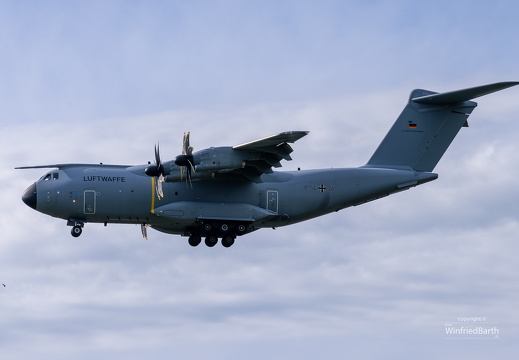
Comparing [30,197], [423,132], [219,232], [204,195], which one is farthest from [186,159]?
[423,132]

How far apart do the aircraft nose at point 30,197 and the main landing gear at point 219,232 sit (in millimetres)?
5333

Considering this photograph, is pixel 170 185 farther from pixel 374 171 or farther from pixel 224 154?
pixel 374 171

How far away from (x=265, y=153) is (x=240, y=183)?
2259mm

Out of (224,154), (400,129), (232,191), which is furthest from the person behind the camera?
(400,129)

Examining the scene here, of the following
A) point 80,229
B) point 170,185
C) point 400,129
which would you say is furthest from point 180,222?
point 400,129

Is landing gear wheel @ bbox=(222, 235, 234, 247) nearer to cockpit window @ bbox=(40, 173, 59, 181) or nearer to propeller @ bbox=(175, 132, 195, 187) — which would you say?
propeller @ bbox=(175, 132, 195, 187)

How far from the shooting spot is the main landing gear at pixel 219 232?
32344 mm

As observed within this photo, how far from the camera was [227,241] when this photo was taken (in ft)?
107

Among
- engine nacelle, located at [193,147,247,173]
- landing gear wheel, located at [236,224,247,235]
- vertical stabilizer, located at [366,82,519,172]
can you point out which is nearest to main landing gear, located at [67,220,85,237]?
engine nacelle, located at [193,147,247,173]

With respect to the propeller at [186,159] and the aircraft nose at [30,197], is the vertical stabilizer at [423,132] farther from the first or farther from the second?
the aircraft nose at [30,197]

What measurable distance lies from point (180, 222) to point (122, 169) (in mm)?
2552

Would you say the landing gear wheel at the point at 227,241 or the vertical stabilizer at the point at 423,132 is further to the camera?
the vertical stabilizer at the point at 423,132

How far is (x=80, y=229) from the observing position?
31.8 meters

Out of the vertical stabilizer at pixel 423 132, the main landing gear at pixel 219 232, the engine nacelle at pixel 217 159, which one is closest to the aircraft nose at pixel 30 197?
the main landing gear at pixel 219 232
